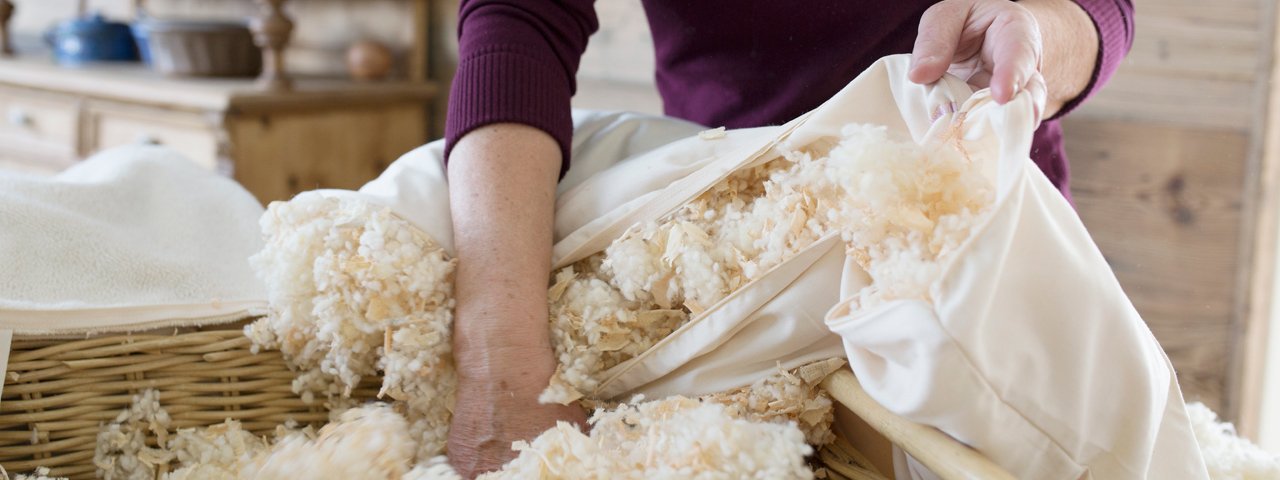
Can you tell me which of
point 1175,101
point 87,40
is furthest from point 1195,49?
point 87,40

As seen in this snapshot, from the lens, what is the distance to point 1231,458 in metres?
0.65

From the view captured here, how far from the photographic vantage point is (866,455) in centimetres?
59

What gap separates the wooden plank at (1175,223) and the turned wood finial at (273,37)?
1.35 m

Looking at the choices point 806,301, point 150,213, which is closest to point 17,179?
point 150,213

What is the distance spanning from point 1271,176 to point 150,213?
4.36ft

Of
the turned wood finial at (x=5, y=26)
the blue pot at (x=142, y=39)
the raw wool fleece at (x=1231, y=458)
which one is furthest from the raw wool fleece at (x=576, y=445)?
the turned wood finial at (x=5, y=26)

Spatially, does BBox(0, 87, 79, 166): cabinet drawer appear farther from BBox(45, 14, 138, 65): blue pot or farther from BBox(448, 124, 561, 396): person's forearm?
BBox(448, 124, 561, 396): person's forearm

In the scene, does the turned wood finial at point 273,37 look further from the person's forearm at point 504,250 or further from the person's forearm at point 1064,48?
the person's forearm at point 1064,48

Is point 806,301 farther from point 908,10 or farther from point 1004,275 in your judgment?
point 908,10

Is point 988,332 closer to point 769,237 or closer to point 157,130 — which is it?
point 769,237

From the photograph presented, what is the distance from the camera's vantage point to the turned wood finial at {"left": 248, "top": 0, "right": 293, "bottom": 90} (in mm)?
1711

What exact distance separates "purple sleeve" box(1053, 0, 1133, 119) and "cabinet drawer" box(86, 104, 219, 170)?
147 cm

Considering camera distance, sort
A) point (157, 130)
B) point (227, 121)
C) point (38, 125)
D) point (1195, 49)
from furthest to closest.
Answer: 1. point (38, 125)
2. point (157, 130)
3. point (227, 121)
4. point (1195, 49)

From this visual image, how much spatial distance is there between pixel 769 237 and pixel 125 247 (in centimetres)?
52
